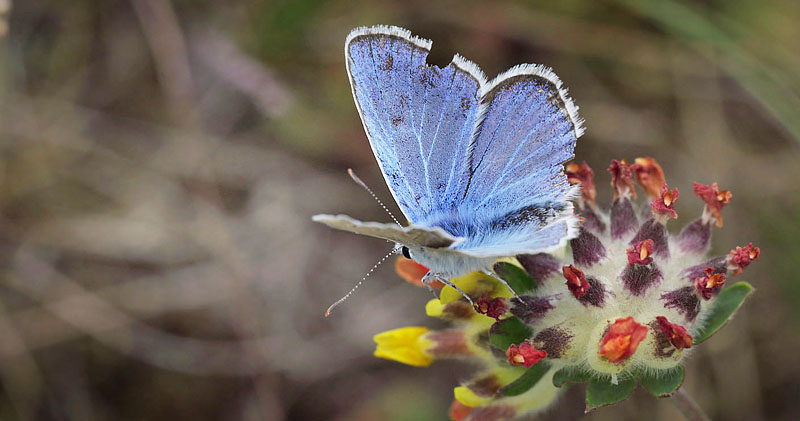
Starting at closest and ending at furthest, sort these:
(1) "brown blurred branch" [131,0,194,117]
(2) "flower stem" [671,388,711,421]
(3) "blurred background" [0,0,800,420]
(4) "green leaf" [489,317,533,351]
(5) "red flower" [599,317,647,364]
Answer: (5) "red flower" [599,317,647,364], (4) "green leaf" [489,317,533,351], (2) "flower stem" [671,388,711,421], (3) "blurred background" [0,0,800,420], (1) "brown blurred branch" [131,0,194,117]

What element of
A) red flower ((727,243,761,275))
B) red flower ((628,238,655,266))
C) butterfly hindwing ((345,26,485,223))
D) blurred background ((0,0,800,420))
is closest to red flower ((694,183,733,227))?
red flower ((727,243,761,275))

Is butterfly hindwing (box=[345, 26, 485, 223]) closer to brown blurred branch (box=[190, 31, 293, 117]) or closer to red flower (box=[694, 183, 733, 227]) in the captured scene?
red flower (box=[694, 183, 733, 227])

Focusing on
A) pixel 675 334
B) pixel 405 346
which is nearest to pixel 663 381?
pixel 675 334

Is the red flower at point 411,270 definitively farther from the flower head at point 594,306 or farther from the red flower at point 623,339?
the red flower at point 623,339

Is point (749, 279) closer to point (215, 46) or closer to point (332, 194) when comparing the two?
point (332, 194)

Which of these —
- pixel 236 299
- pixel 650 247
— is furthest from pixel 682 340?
pixel 236 299

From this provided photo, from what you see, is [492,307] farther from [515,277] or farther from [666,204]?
[666,204]
